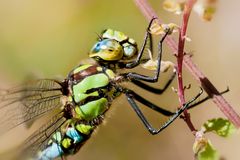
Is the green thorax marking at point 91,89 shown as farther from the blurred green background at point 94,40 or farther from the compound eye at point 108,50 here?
the blurred green background at point 94,40

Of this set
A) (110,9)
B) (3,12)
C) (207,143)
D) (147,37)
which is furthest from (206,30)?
(207,143)

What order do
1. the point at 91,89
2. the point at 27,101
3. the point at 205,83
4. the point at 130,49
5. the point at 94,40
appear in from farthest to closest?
the point at 94,40
the point at 27,101
the point at 91,89
the point at 130,49
the point at 205,83

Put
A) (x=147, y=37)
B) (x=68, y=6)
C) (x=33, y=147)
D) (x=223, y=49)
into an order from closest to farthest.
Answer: (x=147, y=37) < (x=33, y=147) < (x=223, y=49) < (x=68, y=6)

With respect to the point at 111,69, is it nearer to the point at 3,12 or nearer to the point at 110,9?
the point at 110,9

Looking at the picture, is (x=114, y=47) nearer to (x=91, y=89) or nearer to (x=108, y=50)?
(x=108, y=50)

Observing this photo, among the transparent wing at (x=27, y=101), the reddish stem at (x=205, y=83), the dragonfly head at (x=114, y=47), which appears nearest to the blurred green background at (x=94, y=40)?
the transparent wing at (x=27, y=101)

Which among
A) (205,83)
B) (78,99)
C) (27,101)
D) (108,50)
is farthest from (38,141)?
(205,83)

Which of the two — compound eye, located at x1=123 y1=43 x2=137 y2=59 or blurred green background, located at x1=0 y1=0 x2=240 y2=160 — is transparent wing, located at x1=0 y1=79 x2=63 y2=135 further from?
blurred green background, located at x1=0 y1=0 x2=240 y2=160
